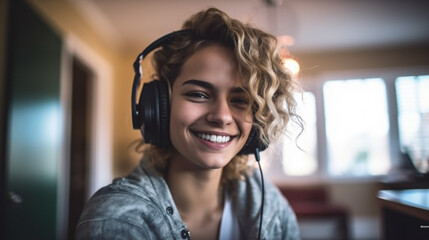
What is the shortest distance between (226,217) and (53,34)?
193 centimetres

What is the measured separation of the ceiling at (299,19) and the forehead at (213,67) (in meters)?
1.66

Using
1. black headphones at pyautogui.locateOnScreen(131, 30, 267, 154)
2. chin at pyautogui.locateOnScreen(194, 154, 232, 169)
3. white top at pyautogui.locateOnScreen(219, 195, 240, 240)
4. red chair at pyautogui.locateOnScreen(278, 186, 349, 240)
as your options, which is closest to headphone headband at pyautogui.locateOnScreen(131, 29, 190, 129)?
black headphones at pyautogui.locateOnScreen(131, 30, 267, 154)

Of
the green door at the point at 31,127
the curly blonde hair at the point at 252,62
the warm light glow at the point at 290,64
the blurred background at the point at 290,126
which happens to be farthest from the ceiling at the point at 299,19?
the curly blonde hair at the point at 252,62

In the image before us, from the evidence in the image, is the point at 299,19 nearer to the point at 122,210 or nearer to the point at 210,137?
the point at 210,137

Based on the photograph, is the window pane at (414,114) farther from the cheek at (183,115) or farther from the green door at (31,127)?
the green door at (31,127)

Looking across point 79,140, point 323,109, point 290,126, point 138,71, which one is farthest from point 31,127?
point 323,109

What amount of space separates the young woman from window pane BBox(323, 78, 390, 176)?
144 inches

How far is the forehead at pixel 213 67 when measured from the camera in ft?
2.40

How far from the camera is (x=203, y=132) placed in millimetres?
716

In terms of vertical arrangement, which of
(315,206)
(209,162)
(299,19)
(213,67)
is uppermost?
(299,19)

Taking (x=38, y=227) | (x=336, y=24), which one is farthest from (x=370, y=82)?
(x=38, y=227)

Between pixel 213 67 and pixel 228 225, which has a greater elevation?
pixel 213 67

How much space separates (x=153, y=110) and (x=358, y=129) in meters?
4.09

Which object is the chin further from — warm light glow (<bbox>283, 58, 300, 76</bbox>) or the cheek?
warm light glow (<bbox>283, 58, 300, 76</bbox>)
